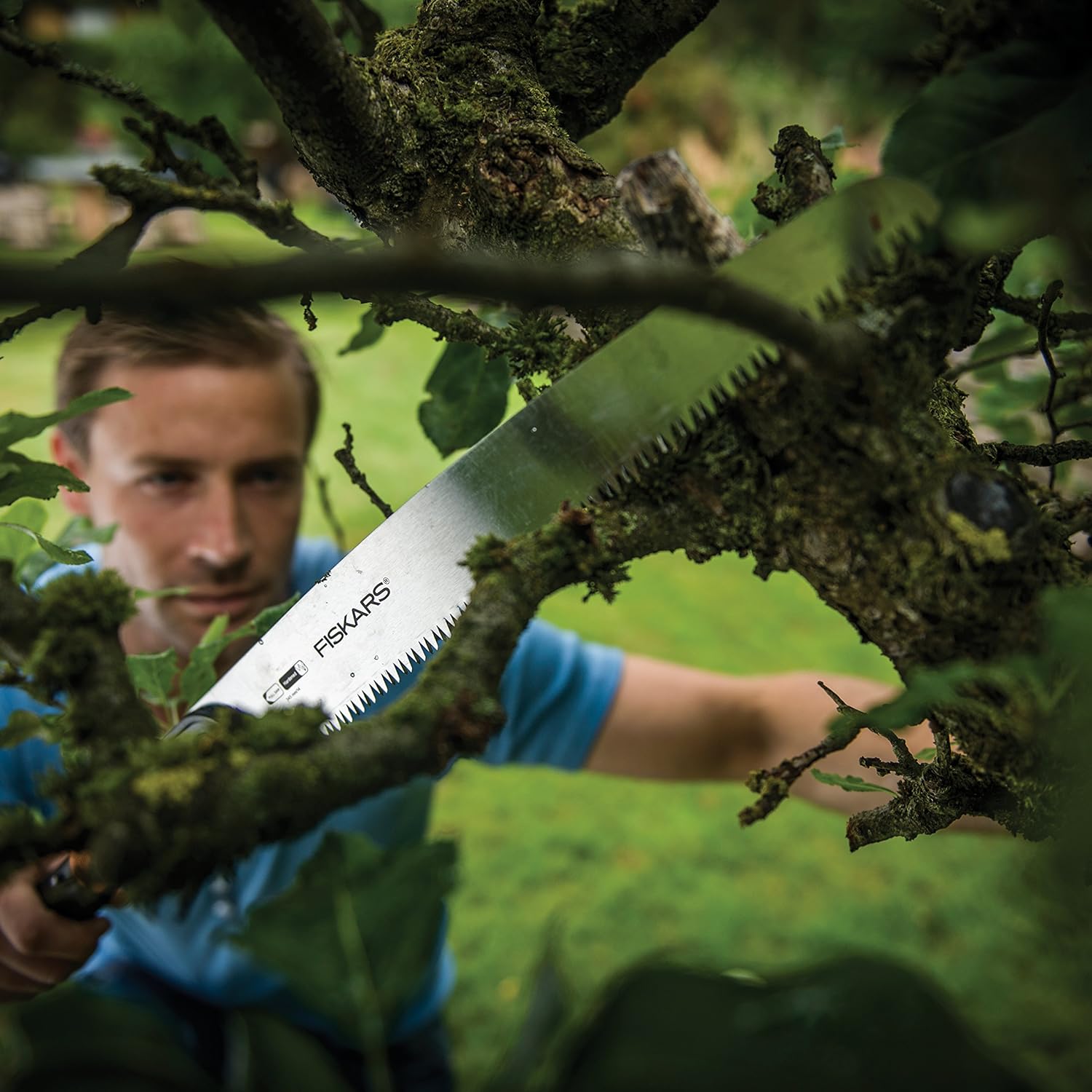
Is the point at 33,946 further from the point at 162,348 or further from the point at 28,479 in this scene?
the point at 162,348

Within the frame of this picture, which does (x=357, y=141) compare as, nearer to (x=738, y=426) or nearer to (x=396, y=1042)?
(x=738, y=426)

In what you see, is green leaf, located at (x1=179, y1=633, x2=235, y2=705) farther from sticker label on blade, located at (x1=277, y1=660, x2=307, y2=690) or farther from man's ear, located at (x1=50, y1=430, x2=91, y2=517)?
man's ear, located at (x1=50, y1=430, x2=91, y2=517)

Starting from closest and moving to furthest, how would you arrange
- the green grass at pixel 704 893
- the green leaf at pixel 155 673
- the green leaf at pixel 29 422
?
the green leaf at pixel 29 422 → the green leaf at pixel 155 673 → the green grass at pixel 704 893

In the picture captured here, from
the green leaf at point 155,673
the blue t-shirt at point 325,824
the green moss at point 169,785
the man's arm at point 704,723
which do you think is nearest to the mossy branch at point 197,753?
the green moss at point 169,785

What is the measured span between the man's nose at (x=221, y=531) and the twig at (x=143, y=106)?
836 mm

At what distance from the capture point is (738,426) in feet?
1.68

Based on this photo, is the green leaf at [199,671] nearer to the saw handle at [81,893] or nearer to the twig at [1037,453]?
the saw handle at [81,893]

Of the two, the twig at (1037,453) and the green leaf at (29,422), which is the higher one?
the green leaf at (29,422)

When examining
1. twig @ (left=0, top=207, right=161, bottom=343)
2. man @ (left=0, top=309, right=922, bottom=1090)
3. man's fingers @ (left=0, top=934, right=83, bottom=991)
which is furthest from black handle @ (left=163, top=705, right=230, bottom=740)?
man @ (left=0, top=309, right=922, bottom=1090)

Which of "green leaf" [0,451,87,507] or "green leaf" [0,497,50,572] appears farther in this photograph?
"green leaf" [0,497,50,572]

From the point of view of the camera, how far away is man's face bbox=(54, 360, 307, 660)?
1.49 meters

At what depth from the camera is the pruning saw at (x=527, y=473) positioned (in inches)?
18.6

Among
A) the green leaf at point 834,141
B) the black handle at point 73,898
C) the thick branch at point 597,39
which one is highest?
the thick branch at point 597,39

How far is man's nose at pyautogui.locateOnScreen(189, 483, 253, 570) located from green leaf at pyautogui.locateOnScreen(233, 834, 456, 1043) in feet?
3.74
